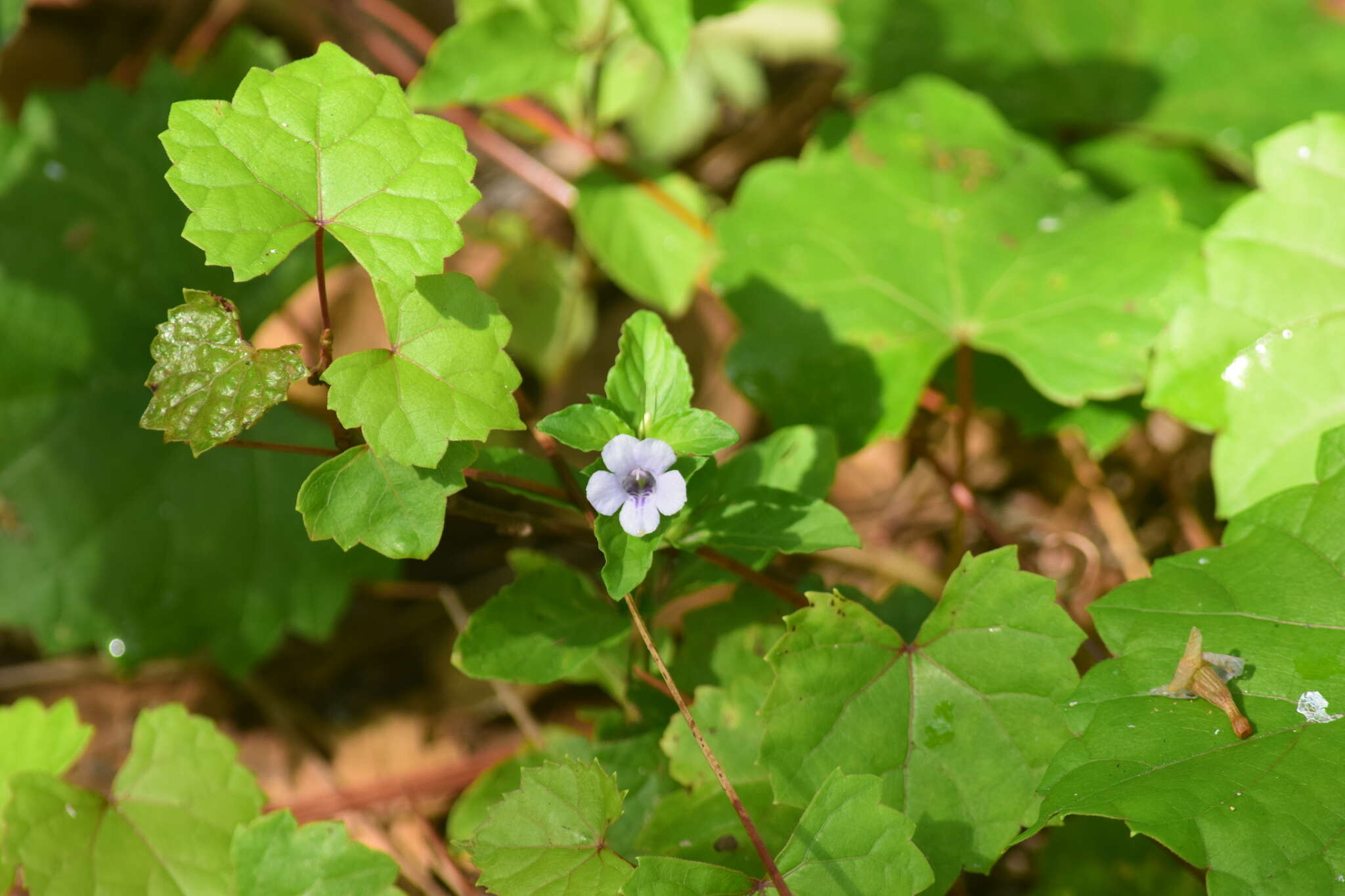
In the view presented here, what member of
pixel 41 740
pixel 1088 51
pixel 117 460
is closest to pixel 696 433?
pixel 41 740

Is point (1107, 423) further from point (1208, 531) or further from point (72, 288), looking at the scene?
point (72, 288)

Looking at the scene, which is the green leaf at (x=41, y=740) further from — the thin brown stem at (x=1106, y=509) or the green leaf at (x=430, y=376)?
the thin brown stem at (x=1106, y=509)

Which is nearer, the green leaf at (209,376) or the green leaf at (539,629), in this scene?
the green leaf at (209,376)

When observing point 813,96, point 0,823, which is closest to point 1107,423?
point 813,96

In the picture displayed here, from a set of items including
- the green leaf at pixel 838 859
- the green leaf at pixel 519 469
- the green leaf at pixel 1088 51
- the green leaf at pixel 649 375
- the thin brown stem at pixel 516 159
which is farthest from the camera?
the thin brown stem at pixel 516 159

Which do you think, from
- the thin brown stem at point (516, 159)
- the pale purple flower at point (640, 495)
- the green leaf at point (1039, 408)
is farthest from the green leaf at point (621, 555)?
the thin brown stem at point (516, 159)

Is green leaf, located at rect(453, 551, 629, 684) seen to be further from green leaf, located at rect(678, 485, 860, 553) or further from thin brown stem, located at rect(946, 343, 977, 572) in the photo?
thin brown stem, located at rect(946, 343, 977, 572)

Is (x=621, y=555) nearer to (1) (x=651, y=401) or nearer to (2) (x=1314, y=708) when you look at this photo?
(1) (x=651, y=401)
